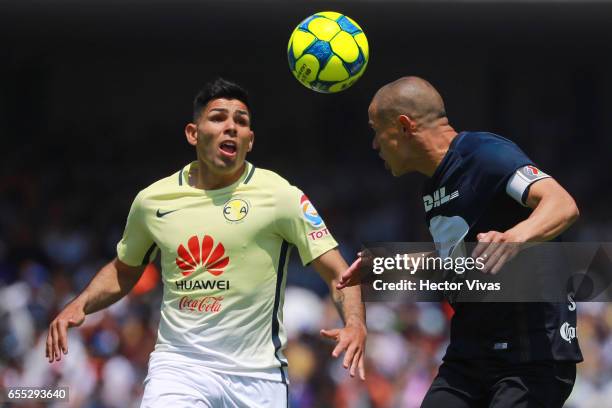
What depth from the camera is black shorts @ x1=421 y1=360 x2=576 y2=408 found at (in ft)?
13.6

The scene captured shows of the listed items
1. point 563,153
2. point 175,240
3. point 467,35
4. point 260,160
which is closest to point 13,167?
point 260,160

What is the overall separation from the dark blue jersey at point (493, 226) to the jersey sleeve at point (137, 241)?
1.63m

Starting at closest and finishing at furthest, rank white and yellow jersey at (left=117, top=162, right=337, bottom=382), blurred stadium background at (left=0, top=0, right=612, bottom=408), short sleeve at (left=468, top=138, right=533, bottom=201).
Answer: short sleeve at (left=468, top=138, right=533, bottom=201), white and yellow jersey at (left=117, top=162, right=337, bottom=382), blurred stadium background at (left=0, top=0, right=612, bottom=408)

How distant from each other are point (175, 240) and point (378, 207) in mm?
7449

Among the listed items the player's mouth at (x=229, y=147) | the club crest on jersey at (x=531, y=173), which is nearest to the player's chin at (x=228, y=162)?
the player's mouth at (x=229, y=147)

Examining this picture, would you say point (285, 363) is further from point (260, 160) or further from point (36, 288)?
point (260, 160)

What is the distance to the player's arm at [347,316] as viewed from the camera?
14.5ft

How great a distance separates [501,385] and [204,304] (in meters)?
1.51

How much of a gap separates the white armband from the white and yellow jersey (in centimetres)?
116

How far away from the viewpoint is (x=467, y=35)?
12.6 meters

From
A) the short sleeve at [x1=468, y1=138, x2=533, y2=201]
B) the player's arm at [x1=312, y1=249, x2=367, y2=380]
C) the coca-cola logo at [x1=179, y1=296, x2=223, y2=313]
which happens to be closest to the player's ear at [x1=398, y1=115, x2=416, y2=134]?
the short sleeve at [x1=468, y1=138, x2=533, y2=201]

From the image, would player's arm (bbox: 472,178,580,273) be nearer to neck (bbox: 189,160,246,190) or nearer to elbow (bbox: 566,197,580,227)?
elbow (bbox: 566,197,580,227)

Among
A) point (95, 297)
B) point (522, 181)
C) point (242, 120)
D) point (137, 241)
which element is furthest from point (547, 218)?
point (95, 297)

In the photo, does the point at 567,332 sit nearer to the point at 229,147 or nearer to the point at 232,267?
the point at 232,267
